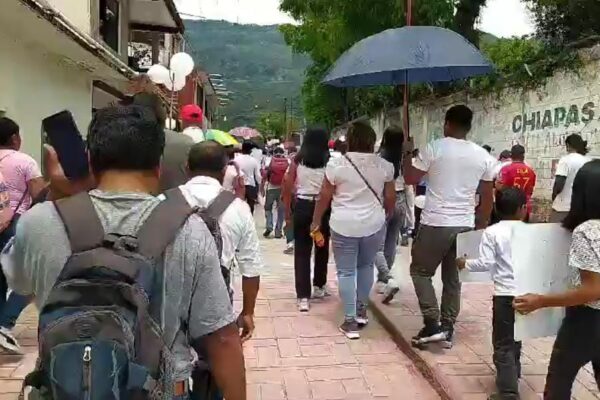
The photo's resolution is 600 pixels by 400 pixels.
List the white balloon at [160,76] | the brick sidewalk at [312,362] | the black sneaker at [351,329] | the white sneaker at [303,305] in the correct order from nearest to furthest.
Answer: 1. the brick sidewalk at [312,362]
2. the black sneaker at [351,329]
3. the white sneaker at [303,305]
4. the white balloon at [160,76]

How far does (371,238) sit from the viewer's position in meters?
5.65

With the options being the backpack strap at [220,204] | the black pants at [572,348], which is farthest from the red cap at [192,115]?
the black pants at [572,348]

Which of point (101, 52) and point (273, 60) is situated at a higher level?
point (273, 60)

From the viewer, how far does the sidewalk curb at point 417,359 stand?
4.50m

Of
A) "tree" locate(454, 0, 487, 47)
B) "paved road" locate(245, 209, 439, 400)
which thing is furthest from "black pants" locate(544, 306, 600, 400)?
"tree" locate(454, 0, 487, 47)

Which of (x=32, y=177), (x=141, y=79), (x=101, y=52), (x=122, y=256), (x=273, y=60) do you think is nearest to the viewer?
(x=122, y=256)

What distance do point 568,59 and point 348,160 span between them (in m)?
5.29

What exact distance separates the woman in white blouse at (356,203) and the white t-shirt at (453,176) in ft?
1.91

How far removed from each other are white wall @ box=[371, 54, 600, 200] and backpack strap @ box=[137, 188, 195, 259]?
7.43 meters

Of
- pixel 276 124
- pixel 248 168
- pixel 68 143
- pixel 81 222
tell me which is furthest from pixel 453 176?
pixel 276 124

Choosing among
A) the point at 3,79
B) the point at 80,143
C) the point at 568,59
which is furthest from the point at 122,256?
the point at 568,59

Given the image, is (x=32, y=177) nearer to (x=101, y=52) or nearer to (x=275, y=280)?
(x=275, y=280)

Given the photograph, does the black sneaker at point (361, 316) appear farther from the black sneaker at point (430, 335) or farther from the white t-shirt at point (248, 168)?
the white t-shirt at point (248, 168)

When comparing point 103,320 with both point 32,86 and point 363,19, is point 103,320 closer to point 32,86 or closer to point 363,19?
point 32,86
